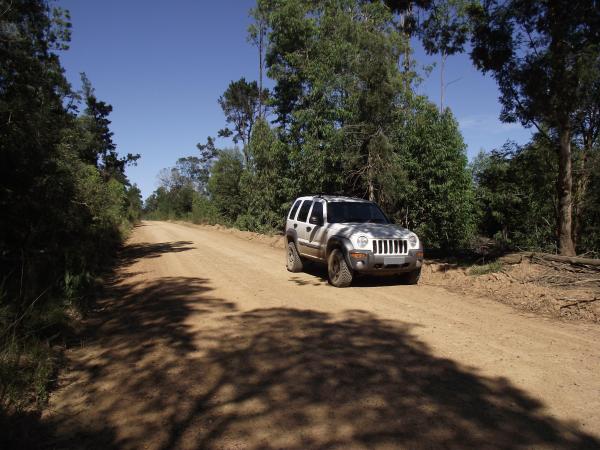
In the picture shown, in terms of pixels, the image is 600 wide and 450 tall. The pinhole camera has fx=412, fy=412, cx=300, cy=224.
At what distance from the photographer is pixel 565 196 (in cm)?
867

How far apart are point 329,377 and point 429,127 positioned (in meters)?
12.6

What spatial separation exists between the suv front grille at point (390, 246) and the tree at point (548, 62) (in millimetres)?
3535

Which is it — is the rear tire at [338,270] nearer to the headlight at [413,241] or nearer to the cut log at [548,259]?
the headlight at [413,241]

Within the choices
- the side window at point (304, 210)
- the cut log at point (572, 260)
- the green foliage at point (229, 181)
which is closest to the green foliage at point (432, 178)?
the side window at point (304, 210)

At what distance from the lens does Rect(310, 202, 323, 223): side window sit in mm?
9455

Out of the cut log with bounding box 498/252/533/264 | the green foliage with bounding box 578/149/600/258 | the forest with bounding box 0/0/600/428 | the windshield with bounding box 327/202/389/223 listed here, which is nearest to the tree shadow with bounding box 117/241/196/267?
the forest with bounding box 0/0/600/428

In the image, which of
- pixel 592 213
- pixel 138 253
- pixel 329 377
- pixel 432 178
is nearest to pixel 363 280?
pixel 329 377

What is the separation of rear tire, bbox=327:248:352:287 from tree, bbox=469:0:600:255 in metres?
4.65

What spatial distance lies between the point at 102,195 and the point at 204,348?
1208cm

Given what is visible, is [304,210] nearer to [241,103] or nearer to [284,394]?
[284,394]

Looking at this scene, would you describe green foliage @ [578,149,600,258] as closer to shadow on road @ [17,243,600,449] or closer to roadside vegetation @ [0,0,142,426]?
shadow on road @ [17,243,600,449]

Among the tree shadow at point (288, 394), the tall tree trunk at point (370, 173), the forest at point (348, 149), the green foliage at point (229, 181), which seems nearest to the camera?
the tree shadow at point (288, 394)

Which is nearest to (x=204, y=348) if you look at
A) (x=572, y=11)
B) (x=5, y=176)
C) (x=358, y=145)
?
(x=5, y=176)

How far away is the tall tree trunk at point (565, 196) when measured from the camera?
27.9 ft
